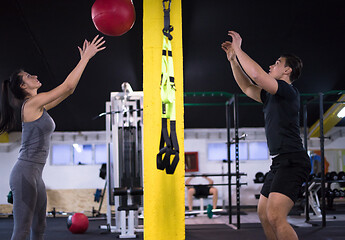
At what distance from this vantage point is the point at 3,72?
22.3 ft

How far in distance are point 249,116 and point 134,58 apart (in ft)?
11.0

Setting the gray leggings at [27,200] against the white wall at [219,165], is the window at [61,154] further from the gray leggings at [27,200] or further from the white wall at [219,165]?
the gray leggings at [27,200]

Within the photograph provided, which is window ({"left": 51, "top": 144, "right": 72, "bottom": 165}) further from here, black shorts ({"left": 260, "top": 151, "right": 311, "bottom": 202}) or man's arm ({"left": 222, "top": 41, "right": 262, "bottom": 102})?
black shorts ({"left": 260, "top": 151, "right": 311, "bottom": 202})

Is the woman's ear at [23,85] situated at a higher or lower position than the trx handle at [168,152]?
higher

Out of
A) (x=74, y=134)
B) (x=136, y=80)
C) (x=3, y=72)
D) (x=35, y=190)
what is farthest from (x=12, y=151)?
(x=35, y=190)

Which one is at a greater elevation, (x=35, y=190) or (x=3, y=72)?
(x=3, y=72)

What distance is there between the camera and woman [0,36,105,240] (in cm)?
195

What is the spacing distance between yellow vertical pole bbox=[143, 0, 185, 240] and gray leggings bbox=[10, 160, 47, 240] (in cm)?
65

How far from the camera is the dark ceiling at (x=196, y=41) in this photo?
238 inches

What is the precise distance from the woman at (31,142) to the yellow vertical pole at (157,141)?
457 millimetres

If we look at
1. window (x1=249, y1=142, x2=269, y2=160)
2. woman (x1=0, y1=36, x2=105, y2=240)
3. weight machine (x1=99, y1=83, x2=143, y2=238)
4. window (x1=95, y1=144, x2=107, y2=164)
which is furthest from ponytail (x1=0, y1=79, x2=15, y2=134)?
window (x1=249, y1=142, x2=269, y2=160)

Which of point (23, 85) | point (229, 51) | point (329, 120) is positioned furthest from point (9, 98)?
point (329, 120)

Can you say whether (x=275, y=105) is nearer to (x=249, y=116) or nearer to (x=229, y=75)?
(x=229, y=75)

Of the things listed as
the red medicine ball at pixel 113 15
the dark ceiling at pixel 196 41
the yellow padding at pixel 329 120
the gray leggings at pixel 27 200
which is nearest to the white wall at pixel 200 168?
the yellow padding at pixel 329 120
